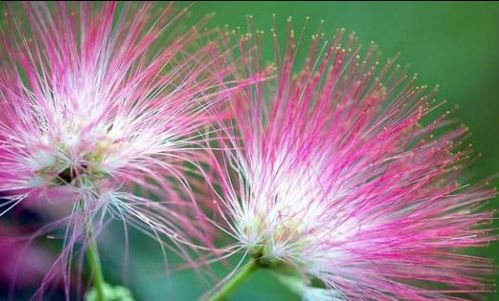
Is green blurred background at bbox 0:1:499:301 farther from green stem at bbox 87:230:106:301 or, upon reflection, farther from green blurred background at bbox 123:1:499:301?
green stem at bbox 87:230:106:301

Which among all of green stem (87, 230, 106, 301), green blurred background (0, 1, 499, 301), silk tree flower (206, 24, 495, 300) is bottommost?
green stem (87, 230, 106, 301)

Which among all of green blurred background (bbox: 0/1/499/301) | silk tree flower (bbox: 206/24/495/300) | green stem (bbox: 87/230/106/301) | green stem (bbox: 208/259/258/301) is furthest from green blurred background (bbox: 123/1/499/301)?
green stem (bbox: 87/230/106/301)

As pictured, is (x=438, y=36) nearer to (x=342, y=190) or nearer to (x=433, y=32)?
(x=433, y=32)

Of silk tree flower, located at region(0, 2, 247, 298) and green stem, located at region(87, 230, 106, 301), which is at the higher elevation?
silk tree flower, located at region(0, 2, 247, 298)

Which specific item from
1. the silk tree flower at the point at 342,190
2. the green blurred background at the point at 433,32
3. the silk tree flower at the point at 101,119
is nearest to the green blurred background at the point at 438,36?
the green blurred background at the point at 433,32

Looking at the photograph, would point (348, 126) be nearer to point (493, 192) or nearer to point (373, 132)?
point (373, 132)

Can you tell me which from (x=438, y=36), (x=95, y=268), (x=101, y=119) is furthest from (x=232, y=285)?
(x=438, y=36)

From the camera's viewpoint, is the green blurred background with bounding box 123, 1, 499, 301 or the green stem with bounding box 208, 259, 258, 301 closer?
the green stem with bounding box 208, 259, 258, 301

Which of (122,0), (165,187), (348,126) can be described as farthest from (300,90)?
(122,0)
